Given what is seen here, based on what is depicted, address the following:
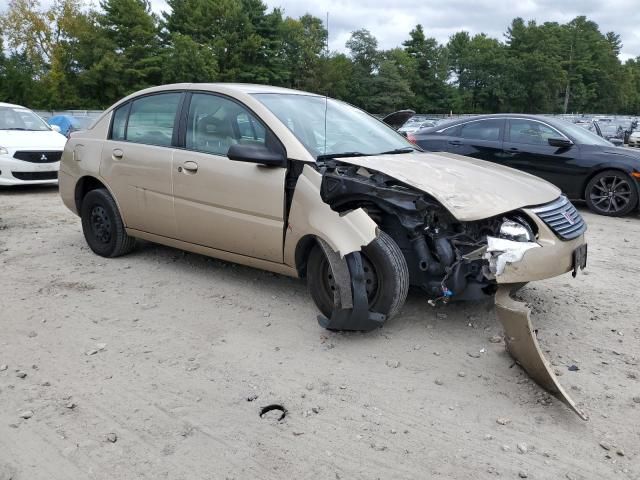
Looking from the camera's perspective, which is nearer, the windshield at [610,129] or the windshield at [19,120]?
the windshield at [19,120]

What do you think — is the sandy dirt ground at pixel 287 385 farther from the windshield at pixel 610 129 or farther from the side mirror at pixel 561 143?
the windshield at pixel 610 129

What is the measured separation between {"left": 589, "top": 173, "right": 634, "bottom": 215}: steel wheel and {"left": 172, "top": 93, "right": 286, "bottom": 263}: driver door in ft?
20.1

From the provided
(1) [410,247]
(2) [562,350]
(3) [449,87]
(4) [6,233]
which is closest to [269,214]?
(1) [410,247]

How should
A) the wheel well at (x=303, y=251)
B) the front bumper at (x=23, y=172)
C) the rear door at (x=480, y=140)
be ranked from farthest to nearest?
the front bumper at (x=23, y=172) → the rear door at (x=480, y=140) → the wheel well at (x=303, y=251)

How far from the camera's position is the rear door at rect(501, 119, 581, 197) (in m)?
8.44

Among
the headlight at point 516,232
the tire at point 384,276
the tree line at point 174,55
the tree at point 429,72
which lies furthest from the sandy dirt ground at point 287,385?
the tree at point 429,72

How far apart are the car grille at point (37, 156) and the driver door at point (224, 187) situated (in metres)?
6.16

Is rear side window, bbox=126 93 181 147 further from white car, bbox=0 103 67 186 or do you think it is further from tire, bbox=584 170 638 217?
tire, bbox=584 170 638 217

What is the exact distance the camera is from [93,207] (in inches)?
219

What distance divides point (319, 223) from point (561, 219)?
160 centimetres

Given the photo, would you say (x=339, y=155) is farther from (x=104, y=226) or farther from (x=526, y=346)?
(x=104, y=226)

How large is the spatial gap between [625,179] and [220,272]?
619cm

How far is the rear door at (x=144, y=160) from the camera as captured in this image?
4812 millimetres

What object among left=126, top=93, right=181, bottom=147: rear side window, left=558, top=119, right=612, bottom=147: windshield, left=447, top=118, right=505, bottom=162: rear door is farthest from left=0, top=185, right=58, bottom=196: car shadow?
left=558, top=119, right=612, bottom=147: windshield
